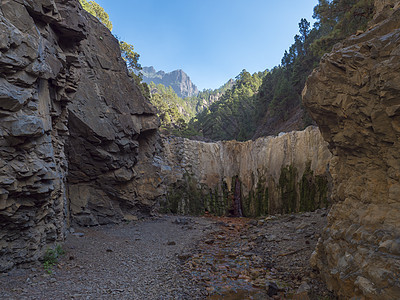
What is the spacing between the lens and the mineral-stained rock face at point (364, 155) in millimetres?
4672

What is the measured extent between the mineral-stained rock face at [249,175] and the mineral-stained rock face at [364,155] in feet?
40.5

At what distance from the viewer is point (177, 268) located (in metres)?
9.24

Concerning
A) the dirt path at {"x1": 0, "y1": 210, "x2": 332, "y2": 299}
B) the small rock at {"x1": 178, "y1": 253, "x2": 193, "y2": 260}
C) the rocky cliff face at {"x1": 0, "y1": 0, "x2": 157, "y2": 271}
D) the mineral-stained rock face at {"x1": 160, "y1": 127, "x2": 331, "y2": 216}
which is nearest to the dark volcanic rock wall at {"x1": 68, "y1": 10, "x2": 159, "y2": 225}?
the rocky cliff face at {"x1": 0, "y1": 0, "x2": 157, "y2": 271}

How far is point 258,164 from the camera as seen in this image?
2395 centimetres

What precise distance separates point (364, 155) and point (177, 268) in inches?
298

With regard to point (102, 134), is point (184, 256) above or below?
below

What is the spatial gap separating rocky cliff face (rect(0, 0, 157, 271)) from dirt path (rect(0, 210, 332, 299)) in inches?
48.3

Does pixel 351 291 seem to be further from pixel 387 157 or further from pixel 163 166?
pixel 163 166

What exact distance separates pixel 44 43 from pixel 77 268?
8.39m

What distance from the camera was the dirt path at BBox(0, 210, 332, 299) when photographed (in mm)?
6906

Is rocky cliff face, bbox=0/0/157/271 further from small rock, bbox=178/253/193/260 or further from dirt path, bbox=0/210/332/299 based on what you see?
small rock, bbox=178/253/193/260

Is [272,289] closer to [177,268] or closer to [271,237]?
[177,268]

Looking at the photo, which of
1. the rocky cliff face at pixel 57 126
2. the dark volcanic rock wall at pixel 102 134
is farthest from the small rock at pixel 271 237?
the dark volcanic rock wall at pixel 102 134

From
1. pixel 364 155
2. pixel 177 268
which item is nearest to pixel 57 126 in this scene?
pixel 177 268
